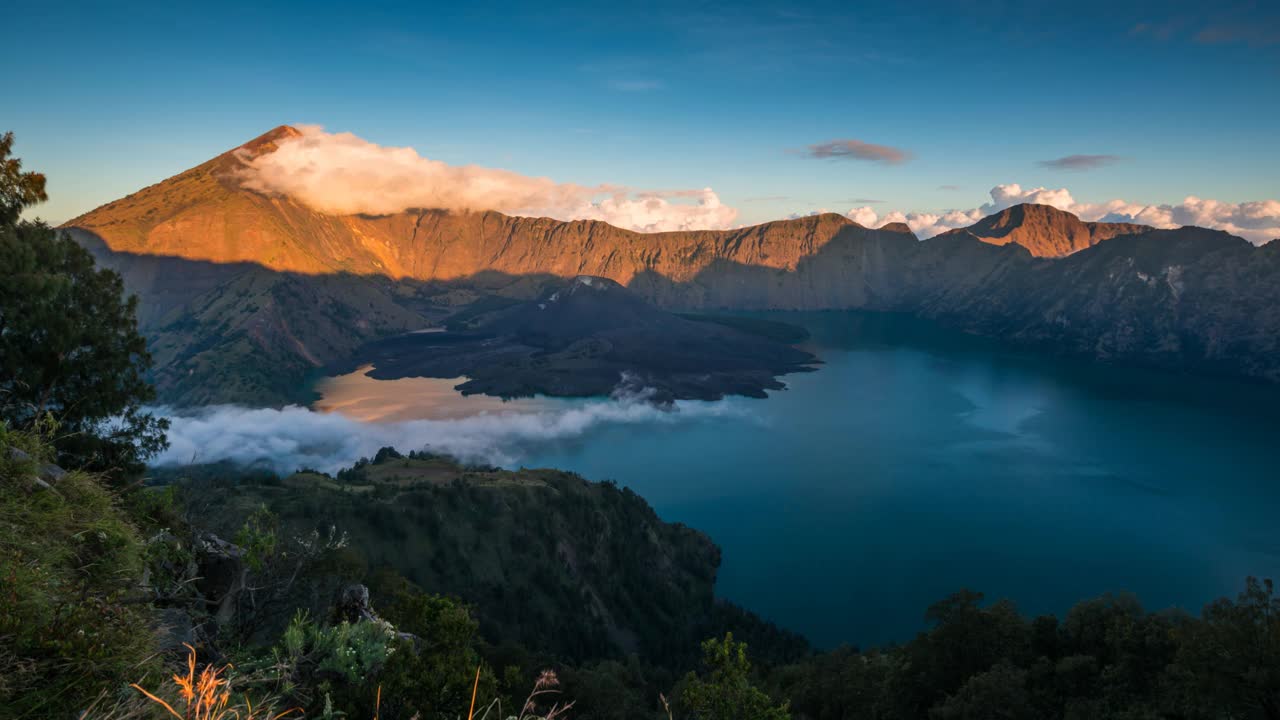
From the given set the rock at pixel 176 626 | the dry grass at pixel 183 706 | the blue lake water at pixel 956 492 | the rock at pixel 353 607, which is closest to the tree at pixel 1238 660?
the rock at pixel 353 607

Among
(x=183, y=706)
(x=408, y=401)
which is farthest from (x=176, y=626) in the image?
(x=408, y=401)

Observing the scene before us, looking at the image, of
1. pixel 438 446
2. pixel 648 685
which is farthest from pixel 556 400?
pixel 648 685

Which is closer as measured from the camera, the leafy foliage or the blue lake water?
the leafy foliage

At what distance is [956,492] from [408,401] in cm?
12222

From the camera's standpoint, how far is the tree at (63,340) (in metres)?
13.1

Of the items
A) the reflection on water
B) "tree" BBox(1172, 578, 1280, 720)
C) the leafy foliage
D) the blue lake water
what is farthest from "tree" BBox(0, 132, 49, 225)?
the reflection on water

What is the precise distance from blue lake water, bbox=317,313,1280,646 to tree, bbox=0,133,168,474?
55503 millimetres

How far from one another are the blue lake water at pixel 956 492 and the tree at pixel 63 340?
182ft

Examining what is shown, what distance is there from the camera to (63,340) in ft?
46.2

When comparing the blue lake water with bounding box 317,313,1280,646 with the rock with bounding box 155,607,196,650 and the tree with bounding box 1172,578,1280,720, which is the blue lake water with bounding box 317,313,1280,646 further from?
the rock with bounding box 155,607,196,650

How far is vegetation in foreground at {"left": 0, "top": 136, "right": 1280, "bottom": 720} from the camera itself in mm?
4805

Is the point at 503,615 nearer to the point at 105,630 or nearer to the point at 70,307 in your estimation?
the point at 70,307

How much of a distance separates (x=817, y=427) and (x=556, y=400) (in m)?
65.3

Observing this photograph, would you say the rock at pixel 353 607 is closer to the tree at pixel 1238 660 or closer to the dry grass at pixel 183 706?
the dry grass at pixel 183 706
